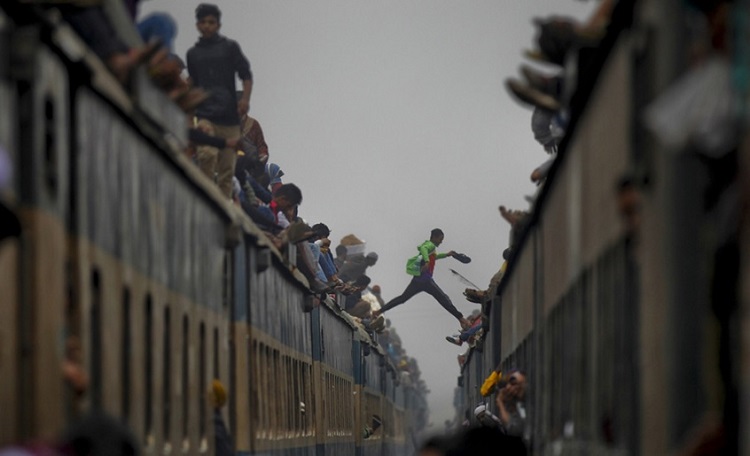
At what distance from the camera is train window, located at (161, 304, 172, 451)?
1486 cm

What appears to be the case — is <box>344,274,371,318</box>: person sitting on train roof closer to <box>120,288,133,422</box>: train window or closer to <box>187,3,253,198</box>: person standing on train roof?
<box>187,3,253,198</box>: person standing on train roof

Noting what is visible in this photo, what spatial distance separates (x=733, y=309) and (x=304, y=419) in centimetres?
2235

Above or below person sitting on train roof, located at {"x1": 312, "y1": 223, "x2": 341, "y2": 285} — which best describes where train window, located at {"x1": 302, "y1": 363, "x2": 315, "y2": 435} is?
below

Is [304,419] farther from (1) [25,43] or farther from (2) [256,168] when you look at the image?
(1) [25,43]

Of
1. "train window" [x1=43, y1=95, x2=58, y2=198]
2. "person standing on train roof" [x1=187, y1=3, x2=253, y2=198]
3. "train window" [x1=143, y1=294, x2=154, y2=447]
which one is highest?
"person standing on train roof" [x1=187, y1=3, x2=253, y2=198]

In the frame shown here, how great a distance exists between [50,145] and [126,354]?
8.36ft

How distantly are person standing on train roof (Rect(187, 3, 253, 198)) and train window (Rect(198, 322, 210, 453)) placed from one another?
4.70 m

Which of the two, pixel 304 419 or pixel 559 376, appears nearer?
pixel 559 376

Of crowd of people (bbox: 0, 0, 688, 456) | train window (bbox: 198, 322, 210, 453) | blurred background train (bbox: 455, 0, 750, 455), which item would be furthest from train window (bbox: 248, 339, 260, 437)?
blurred background train (bbox: 455, 0, 750, 455)

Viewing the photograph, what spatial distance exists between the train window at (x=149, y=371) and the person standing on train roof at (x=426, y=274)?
41.2 m

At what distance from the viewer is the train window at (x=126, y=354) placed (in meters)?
12.9

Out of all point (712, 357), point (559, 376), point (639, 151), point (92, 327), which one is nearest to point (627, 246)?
point (639, 151)

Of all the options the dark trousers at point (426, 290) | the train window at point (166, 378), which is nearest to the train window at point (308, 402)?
the train window at point (166, 378)

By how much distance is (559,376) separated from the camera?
16.2 metres
